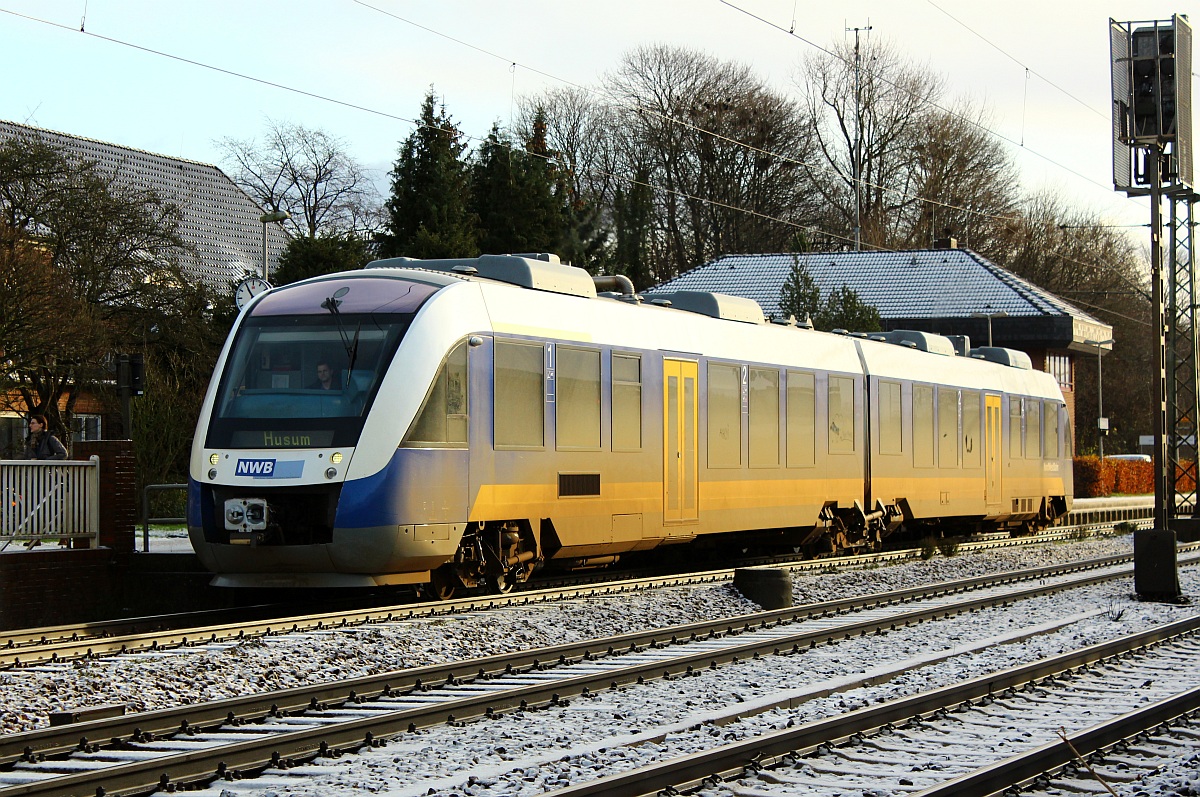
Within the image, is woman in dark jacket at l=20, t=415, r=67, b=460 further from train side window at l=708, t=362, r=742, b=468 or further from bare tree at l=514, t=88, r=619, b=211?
bare tree at l=514, t=88, r=619, b=211

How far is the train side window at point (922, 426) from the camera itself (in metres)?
23.4

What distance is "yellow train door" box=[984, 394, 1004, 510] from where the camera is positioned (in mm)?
26141

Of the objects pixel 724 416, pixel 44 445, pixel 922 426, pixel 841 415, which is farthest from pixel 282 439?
pixel 922 426

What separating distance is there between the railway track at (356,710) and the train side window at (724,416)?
412 centimetres

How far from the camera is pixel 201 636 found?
1163cm

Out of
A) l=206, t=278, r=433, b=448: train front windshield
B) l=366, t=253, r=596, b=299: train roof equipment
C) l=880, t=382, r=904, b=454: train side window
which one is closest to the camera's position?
l=206, t=278, r=433, b=448: train front windshield

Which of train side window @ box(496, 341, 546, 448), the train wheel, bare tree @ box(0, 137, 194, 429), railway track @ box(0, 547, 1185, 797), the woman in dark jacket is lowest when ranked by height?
railway track @ box(0, 547, 1185, 797)

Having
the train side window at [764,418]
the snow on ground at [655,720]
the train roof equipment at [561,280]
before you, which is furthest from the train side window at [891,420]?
the snow on ground at [655,720]

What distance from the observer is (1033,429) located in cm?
2888

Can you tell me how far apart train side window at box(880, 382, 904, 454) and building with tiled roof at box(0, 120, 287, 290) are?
32.6 meters

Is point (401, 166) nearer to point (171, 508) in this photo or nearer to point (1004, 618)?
point (171, 508)

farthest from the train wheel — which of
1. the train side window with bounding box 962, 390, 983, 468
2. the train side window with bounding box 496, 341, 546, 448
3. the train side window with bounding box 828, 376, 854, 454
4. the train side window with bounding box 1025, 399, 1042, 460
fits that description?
the train side window with bounding box 1025, 399, 1042, 460

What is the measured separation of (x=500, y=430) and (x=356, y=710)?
17.5ft

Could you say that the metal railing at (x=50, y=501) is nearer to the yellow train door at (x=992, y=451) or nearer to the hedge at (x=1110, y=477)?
the yellow train door at (x=992, y=451)
